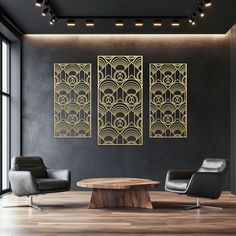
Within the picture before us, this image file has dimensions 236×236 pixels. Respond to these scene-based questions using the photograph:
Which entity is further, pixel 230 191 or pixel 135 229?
pixel 230 191

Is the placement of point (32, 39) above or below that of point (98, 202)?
above

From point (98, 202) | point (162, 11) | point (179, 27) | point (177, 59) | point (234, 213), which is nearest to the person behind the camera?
point (234, 213)

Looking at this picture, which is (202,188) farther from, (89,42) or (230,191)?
(89,42)

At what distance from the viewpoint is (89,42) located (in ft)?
30.6

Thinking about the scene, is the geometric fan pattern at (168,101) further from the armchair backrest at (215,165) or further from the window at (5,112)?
the window at (5,112)

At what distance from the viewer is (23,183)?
6.80m

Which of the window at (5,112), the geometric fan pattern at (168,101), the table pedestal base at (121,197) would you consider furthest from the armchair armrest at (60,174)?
the geometric fan pattern at (168,101)

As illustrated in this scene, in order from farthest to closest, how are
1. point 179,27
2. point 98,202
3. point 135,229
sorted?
point 179,27 < point 98,202 < point 135,229

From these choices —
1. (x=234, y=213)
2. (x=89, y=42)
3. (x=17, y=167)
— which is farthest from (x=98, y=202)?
(x=89, y=42)

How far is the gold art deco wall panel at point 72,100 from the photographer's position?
30.2ft

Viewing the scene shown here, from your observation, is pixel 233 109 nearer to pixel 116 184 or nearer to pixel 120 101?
pixel 120 101

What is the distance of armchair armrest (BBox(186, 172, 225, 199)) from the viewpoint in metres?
6.70

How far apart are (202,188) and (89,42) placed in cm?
404

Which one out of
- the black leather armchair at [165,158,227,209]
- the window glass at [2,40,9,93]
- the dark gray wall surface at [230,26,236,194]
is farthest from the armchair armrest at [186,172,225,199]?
the window glass at [2,40,9,93]
